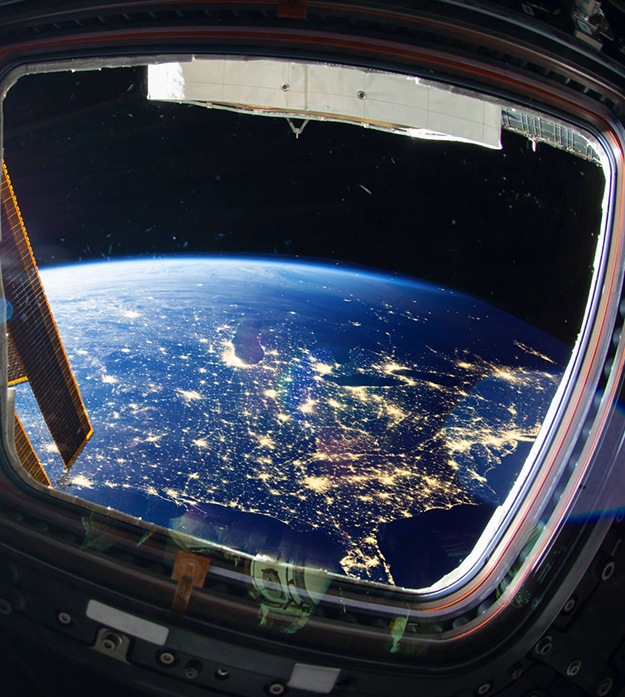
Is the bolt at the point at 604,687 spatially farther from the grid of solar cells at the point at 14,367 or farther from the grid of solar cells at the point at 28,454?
the grid of solar cells at the point at 14,367

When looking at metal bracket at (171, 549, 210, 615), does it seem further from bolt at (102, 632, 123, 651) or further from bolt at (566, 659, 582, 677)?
bolt at (566, 659, 582, 677)

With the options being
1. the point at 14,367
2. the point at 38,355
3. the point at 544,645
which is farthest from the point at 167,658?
the point at 38,355

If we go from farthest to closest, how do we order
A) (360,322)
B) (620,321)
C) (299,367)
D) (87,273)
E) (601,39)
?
(87,273)
(360,322)
(299,367)
(620,321)
(601,39)

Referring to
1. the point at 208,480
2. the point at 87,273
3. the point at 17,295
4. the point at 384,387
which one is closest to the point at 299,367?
the point at 384,387

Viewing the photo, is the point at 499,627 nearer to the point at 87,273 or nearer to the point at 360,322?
the point at 360,322

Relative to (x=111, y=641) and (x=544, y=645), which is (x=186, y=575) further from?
(x=544, y=645)

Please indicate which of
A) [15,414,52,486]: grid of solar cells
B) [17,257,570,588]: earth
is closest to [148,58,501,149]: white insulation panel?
[15,414,52,486]: grid of solar cells

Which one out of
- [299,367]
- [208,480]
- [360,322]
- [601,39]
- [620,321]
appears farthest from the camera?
[360,322]
